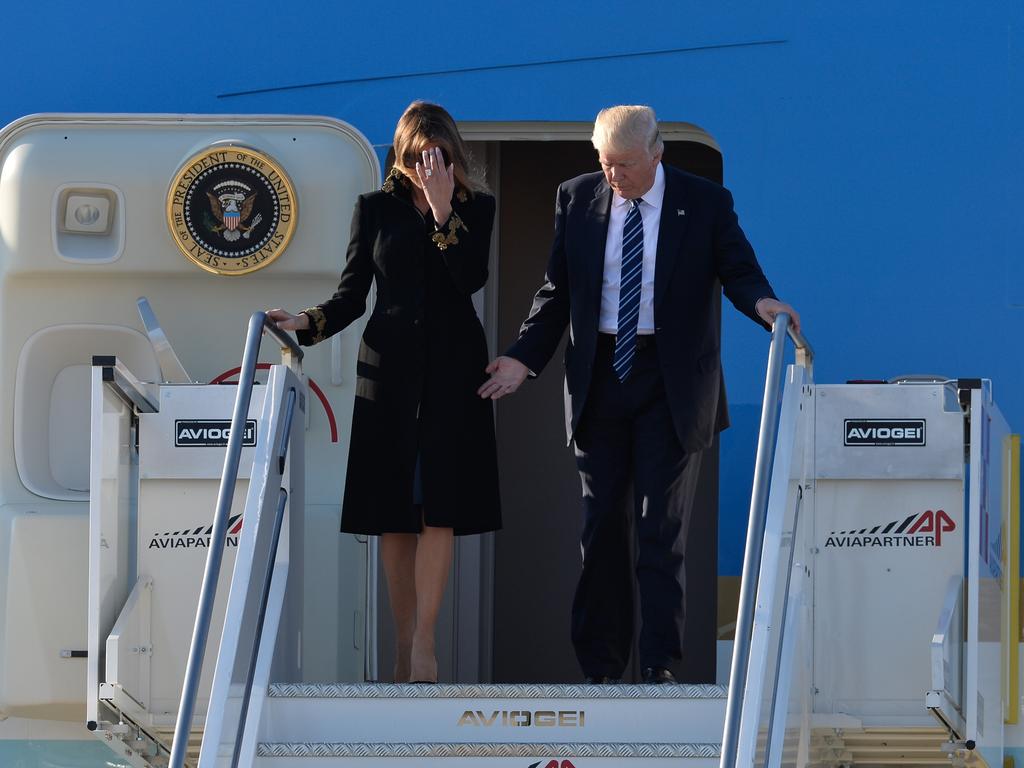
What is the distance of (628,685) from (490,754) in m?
0.39

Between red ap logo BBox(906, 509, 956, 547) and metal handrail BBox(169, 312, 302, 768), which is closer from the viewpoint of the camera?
metal handrail BBox(169, 312, 302, 768)

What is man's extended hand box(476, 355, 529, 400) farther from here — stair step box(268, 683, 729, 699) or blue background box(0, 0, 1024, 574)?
blue background box(0, 0, 1024, 574)

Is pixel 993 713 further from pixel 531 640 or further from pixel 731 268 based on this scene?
pixel 531 640

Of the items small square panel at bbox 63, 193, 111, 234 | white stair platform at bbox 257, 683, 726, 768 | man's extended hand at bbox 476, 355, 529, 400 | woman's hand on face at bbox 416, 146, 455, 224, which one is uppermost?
small square panel at bbox 63, 193, 111, 234

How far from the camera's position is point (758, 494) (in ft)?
12.4

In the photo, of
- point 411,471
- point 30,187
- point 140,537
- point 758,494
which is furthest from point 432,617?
point 30,187

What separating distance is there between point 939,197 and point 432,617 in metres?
2.40

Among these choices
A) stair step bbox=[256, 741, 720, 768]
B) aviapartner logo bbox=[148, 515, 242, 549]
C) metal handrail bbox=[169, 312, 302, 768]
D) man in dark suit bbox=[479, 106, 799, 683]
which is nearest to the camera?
metal handrail bbox=[169, 312, 302, 768]

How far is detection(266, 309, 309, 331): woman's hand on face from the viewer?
4598 millimetres

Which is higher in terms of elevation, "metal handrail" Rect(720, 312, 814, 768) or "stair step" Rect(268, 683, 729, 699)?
"metal handrail" Rect(720, 312, 814, 768)

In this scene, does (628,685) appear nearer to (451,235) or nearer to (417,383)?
(417,383)

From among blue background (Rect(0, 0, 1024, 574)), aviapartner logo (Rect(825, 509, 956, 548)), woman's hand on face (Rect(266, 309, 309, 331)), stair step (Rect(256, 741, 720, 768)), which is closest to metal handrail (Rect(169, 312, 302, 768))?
woman's hand on face (Rect(266, 309, 309, 331))

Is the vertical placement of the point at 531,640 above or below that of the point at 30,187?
below

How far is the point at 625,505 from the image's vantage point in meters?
4.67
